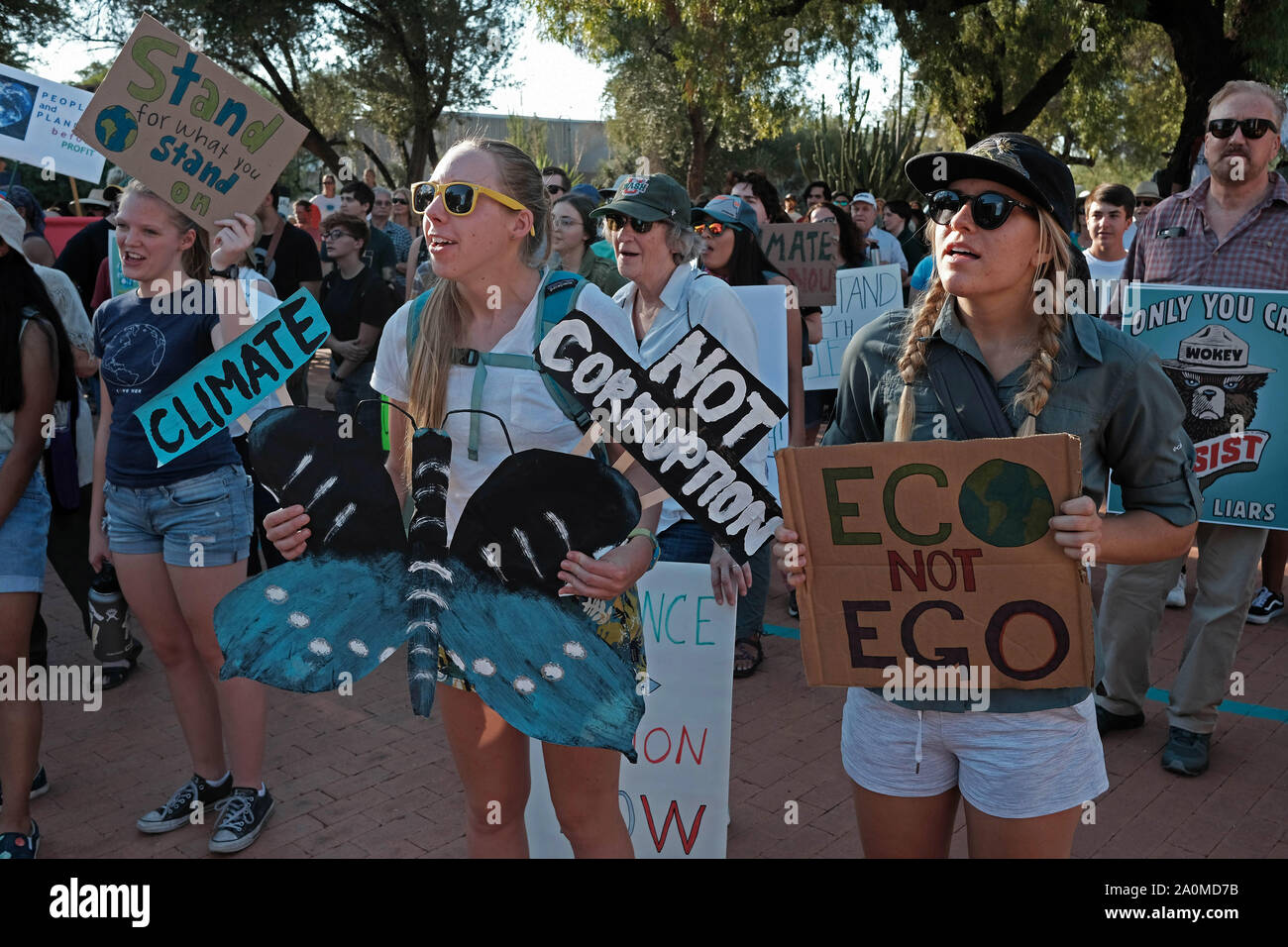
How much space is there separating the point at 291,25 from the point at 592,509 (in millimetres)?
24209

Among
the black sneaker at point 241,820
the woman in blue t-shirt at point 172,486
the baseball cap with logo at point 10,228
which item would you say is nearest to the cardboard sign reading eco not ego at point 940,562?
the woman in blue t-shirt at point 172,486

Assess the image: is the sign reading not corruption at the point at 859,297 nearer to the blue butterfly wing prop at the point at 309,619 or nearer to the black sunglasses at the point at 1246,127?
the black sunglasses at the point at 1246,127

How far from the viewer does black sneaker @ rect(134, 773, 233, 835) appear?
3.95m

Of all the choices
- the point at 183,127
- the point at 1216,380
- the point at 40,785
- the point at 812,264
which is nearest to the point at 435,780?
the point at 40,785

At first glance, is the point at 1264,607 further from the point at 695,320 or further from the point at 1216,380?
the point at 695,320

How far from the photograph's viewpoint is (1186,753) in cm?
430

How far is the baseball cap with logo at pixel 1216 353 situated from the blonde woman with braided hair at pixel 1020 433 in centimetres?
239

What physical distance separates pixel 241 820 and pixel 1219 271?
426 centimetres

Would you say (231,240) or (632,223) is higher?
(632,223)

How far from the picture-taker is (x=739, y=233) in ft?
19.4

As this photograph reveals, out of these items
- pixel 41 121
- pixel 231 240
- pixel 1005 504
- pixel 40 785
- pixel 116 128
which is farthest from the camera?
pixel 41 121

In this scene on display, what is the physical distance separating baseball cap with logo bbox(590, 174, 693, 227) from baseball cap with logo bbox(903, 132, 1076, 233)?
219cm

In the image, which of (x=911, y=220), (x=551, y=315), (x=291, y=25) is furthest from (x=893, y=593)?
(x=291, y=25)

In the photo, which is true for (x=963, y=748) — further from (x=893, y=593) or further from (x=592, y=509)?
(x=592, y=509)
